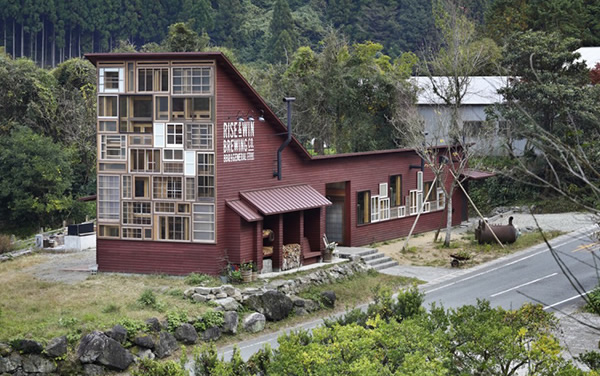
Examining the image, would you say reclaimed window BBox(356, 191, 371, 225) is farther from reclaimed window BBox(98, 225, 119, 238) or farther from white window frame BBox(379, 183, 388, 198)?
reclaimed window BBox(98, 225, 119, 238)

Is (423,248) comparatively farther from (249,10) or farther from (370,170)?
(249,10)

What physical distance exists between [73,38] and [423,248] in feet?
252

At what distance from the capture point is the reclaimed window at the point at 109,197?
3016 cm

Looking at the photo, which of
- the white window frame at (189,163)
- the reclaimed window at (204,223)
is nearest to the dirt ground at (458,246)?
the reclaimed window at (204,223)

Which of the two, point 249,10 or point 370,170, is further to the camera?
point 249,10

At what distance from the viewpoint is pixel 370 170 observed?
37906mm

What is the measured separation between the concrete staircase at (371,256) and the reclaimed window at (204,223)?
21.3 ft

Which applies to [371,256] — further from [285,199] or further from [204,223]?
[204,223]

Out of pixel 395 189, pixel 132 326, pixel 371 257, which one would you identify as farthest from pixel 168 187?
pixel 395 189

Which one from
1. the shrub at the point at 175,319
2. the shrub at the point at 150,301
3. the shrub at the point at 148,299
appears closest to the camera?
the shrub at the point at 175,319

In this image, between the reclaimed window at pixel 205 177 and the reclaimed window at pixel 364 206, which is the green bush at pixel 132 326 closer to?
the reclaimed window at pixel 205 177

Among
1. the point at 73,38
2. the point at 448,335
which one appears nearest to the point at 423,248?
the point at 448,335

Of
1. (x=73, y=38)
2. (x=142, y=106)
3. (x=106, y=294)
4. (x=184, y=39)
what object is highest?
(x=73, y=38)

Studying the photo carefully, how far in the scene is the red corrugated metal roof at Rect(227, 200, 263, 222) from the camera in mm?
29141
